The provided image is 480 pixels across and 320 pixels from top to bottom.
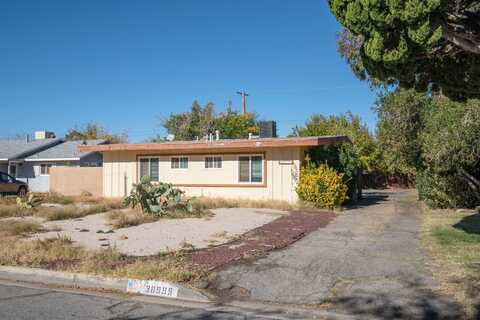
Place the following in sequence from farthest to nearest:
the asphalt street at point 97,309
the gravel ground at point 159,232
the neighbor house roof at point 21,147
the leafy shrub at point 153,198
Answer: the neighbor house roof at point 21,147 → the leafy shrub at point 153,198 → the gravel ground at point 159,232 → the asphalt street at point 97,309

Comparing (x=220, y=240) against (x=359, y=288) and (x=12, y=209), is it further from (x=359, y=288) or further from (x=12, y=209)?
(x=12, y=209)

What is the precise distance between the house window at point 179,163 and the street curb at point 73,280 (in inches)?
547

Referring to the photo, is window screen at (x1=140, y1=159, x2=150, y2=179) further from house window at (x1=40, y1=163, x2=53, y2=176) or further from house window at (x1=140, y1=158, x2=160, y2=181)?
house window at (x1=40, y1=163, x2=53, y2=176)

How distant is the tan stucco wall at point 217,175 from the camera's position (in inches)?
780

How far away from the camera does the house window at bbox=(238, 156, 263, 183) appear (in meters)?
20.6

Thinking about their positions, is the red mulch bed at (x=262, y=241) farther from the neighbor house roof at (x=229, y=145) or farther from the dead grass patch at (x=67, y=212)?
the dead grass patch at (x=67, y=212)

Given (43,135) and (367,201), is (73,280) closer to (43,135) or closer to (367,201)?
(367,201)

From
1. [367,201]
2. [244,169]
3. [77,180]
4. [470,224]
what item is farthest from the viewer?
[77,180]

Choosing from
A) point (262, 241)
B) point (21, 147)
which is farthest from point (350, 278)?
point (21, 147)

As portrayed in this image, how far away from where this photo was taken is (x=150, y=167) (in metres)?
23.2

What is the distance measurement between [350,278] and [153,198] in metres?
9.81

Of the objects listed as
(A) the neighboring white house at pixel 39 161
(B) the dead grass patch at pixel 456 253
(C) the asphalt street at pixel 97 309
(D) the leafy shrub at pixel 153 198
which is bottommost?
(C) the asphalt street at pixel 97 309

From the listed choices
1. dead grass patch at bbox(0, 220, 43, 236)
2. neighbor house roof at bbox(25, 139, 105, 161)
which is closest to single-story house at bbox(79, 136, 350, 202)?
dead grass patch at bbox(0, 220, 43, 236)

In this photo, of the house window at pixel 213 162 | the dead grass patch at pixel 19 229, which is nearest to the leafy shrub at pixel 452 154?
the house window at pixel 213 162
